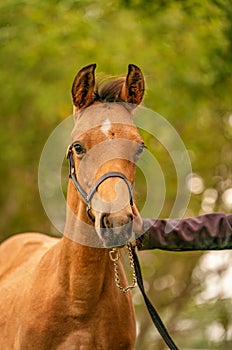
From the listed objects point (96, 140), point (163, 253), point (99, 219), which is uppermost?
point (96, 140)

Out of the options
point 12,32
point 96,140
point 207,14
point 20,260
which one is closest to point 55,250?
point 96,140

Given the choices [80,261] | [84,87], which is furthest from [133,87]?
[80,261]

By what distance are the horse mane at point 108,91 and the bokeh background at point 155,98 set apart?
2.86 metres

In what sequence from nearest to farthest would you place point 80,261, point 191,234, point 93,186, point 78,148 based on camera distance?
point 93,186, point 78,148, point 80,261, point 191,234

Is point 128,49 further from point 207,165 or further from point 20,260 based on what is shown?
point 20,260

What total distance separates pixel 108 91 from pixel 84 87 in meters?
0.15

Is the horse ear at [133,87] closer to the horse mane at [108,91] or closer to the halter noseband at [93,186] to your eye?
the horse mane at [108,91]

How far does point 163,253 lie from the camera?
1484cm

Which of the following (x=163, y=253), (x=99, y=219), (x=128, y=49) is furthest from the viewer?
(x=163, y=253)

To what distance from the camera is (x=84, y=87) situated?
552cm

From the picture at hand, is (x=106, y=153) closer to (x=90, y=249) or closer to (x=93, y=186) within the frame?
(x=93, y=186)

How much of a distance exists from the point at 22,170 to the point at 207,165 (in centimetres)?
351

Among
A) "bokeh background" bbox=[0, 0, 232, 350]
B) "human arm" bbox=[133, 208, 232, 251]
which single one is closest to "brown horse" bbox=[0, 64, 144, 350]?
"human arm" bbox=[133, 208, 232, 251]

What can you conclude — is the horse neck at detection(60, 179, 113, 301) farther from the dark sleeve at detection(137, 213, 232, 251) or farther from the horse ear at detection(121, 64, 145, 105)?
the horse ear at detection(121, 64, 145, 105)
